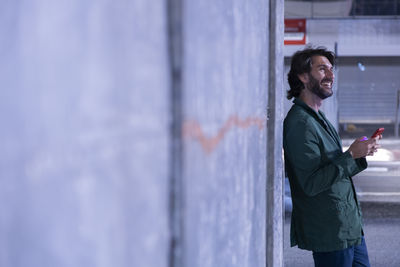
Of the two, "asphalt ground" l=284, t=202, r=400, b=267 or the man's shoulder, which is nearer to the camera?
the man's shoulder

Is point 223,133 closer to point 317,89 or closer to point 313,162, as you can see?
point 313,162

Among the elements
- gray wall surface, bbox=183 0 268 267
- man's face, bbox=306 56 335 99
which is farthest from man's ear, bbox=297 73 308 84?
gray wall surface, bbox=183 0 268 267

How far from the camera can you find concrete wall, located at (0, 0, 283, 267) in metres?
0.42

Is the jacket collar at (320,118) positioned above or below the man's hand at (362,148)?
above

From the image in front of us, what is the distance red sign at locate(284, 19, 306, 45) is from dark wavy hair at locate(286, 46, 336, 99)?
7608 mm

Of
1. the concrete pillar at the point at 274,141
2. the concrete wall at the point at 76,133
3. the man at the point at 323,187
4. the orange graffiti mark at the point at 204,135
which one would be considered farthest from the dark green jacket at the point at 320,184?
the concrete wall at the point at 76,133

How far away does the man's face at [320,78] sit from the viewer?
241cm

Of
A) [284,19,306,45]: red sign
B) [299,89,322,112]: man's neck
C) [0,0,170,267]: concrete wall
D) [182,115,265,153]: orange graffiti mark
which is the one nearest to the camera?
[0,0,170,267]: concrete wall

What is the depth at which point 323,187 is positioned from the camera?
6.85 ft

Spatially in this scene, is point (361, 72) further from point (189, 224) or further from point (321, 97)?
point (189, 224)

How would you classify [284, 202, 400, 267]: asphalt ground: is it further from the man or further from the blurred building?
the blurred building

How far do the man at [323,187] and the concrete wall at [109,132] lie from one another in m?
1.35

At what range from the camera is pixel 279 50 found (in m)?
1.73

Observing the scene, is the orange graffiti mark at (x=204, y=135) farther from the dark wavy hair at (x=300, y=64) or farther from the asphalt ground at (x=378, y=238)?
the asphalt ground at (x=378, y=238)
